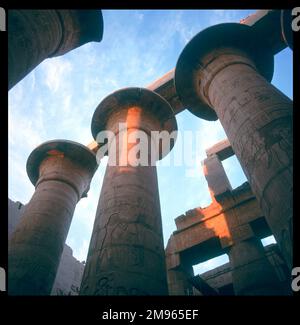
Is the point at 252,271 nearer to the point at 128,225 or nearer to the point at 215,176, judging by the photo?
the point at 128,225

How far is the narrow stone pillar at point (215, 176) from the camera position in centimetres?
1201

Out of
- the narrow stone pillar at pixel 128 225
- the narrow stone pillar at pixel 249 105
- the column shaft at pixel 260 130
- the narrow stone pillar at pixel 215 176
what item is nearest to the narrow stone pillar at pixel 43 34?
the narrow stone pillar at pixel 128 225

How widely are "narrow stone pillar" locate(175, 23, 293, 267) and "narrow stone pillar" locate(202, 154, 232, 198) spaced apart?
4175 millimetres

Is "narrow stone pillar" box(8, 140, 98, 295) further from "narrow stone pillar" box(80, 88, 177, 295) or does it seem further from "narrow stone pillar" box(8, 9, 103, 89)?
"narrow stone pillar" box(8, 9, 103, 89)

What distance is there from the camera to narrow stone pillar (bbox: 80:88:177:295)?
4.39 meters

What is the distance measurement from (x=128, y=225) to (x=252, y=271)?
506 cm

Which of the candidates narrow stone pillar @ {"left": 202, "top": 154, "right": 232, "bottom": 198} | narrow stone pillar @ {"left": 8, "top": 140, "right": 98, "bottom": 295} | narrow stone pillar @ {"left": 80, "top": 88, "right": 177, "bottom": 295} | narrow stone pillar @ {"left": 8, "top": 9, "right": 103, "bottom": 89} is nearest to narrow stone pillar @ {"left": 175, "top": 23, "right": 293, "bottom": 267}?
narrow stone pillar @ {"left": 80, "top": 88, "right": 177, "bottom": 295}

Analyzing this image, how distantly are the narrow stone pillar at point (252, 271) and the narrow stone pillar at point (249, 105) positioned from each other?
433cm

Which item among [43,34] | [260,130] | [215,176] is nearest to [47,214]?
[43,34]

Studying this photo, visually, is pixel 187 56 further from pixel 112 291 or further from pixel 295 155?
pixel 112 291

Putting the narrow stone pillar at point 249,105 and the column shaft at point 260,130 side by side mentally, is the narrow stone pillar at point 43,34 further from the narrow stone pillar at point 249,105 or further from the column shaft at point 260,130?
the column shaft at point 260,130

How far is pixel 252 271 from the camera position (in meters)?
8.39
